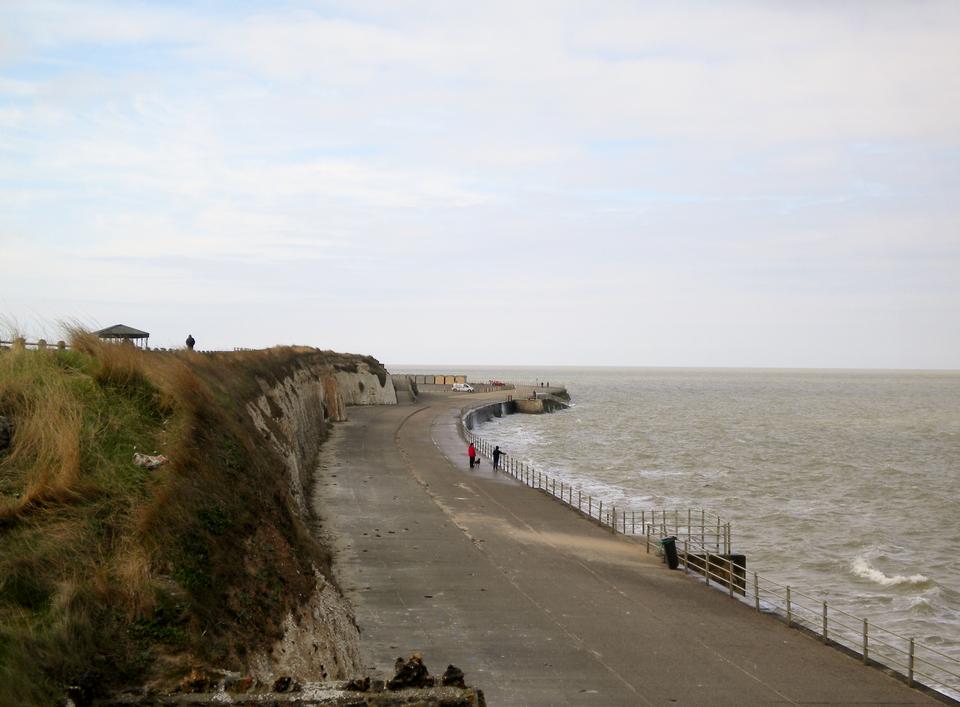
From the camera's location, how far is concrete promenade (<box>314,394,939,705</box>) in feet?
43.2

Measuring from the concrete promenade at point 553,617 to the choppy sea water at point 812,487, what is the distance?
18.0 feet

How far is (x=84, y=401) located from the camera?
1234 centimetres

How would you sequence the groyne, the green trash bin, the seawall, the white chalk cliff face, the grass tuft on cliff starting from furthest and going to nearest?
the seawall < the green trash bin < the groyne < the white chalk cliff face < the grass tuft on cliff

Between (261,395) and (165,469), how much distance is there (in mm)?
16285

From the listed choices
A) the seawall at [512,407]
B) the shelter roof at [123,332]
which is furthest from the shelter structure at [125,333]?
the seawall at [512,407]

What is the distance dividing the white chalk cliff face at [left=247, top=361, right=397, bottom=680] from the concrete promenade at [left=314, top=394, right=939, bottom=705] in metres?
1.10

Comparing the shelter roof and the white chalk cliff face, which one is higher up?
the shelter roof

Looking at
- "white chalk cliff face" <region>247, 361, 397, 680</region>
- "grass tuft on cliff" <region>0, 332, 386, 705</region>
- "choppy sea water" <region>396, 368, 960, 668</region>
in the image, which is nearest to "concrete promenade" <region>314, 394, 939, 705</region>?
"white chalk cliff face" <region>247, 361, 397, 680</region>

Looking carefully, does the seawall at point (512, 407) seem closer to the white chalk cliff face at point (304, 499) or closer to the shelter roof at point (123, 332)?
the white chalk cliff face at point (304, 499)

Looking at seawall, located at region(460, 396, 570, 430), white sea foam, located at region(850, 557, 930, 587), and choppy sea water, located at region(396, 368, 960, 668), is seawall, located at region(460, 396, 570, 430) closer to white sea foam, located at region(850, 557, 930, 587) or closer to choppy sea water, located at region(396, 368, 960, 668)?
choppy sea water, located at region(396, 368, 960, 668)

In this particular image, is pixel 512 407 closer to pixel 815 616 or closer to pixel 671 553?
pixel 671 553

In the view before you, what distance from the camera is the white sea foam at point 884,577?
23.6 m

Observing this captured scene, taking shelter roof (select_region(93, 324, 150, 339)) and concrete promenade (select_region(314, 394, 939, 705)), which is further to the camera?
shelter roof (select_region(93, 324, 150, 339))

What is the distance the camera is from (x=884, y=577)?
79.6 feet
